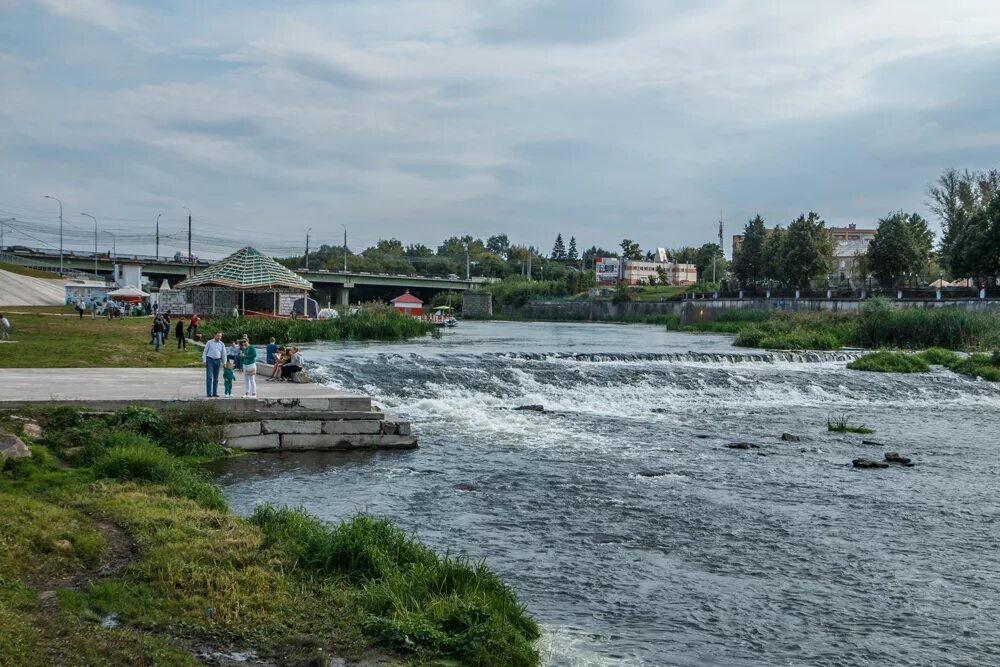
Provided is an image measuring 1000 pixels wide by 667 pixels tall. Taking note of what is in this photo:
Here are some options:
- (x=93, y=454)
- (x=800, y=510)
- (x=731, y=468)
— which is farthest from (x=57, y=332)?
(x=800, y=510)

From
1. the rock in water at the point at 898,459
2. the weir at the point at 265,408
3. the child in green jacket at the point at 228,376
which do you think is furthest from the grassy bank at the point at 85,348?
the rock in water at the point at 898,459

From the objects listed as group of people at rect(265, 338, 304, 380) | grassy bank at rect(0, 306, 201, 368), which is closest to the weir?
group of people at rect(265, 338, 304, 380)

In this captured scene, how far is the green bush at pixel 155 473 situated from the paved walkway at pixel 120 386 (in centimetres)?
461

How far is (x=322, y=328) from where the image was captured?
51688 mm

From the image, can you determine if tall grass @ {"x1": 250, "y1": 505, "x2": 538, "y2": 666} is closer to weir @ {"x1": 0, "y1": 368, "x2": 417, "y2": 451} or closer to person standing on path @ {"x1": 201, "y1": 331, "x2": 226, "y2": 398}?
weir @ {"x1": 0, "y1": 368, "x2": 417, "y2": 451}

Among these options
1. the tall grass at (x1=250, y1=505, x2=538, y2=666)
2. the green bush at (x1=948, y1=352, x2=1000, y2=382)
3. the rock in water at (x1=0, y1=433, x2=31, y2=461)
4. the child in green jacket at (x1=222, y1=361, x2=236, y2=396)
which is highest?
the child in green jacket at (x1=222, y1=361, x2=236, y2=396)

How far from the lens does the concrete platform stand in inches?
722

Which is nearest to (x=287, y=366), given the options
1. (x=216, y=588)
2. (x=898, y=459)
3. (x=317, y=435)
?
(x=317, y=435)

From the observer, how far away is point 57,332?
39.7 metres

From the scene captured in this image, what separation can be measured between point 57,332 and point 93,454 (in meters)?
27.9

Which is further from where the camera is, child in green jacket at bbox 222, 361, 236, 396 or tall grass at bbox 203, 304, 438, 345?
tall grass at bbox 203, 304, 438, 345

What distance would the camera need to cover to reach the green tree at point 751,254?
113637 millimetres

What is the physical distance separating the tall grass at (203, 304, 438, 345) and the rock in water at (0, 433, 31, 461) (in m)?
29.9

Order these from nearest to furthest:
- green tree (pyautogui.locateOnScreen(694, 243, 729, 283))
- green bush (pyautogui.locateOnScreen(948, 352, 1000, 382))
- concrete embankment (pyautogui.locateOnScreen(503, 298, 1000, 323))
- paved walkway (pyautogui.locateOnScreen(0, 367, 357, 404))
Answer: paved walkway (pyautogui.locateOnScreen(0, 367, 357, 404)) → green bush (pyautogui.locateOnScreen(948, 352, 1000, 382)) → concrete embankment (pyautogui.locateOnScreen(503, 298, 1000, 323)) → green tree (pyautogui.locateOnScreen(694, 243, 729, 283))
